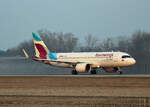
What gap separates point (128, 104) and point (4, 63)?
5851 cm

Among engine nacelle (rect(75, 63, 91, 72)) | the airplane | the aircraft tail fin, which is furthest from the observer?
the aircraft tail fin

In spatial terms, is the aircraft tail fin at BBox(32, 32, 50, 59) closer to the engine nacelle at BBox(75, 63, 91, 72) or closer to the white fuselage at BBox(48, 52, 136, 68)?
the white fuselage at BBox(48, 52, 136, 68)

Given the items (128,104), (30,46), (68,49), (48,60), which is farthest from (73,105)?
(30,46)

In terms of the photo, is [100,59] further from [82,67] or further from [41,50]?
[41,50]

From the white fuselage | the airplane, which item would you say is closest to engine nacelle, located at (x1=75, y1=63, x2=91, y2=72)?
the airplane

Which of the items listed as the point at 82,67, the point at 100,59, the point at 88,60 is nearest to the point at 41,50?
the point at 88,60

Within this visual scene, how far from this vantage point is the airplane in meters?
62.3

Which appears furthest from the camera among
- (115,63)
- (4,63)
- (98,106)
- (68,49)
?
(68,49)

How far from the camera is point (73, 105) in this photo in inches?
843

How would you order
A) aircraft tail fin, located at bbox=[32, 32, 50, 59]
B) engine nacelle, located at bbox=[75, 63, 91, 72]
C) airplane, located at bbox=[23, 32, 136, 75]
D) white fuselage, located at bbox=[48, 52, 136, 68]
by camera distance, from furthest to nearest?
aircraft tail fin, located at bbox=[32, 32, 50, 59] → engine nacelle, located at bbox=[75, 63, 91, 72] → airplane, located at bbox=[23, 32, 136, 75] → white fuselage, located at bbox=[48, 52, 136, 68]

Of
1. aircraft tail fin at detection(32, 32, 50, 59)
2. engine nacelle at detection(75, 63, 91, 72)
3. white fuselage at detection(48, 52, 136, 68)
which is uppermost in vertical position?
aircraft tail fin at detection(32, 32, 50, 59)

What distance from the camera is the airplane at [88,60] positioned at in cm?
6234

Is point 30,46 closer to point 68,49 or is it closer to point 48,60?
point 68,49

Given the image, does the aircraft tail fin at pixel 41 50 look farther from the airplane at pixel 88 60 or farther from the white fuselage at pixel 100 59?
the white fuselage at pixel 100 59
